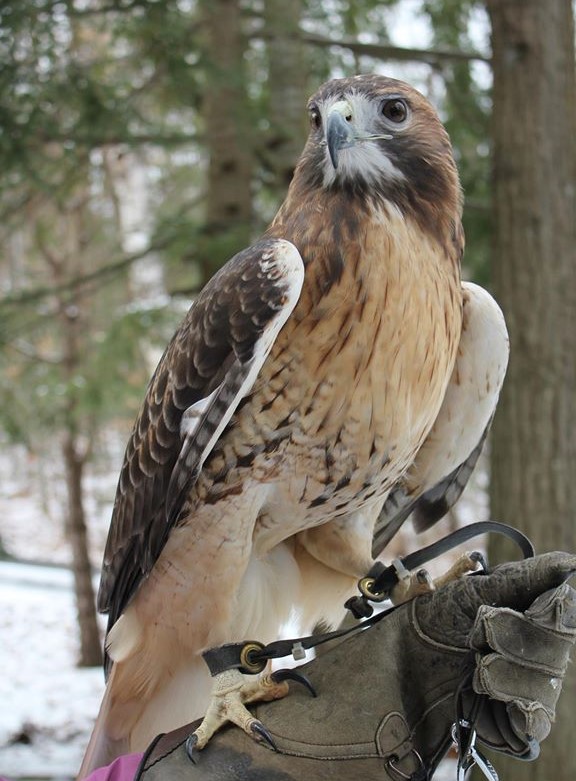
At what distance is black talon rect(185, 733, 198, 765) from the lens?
2.40 metres

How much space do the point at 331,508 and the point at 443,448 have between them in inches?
22.8

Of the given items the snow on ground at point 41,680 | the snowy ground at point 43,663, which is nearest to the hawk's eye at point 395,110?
the snowy ground at point 43,663

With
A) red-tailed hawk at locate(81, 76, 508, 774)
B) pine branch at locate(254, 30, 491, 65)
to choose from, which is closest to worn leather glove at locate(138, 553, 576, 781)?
red-tailed hawk at locate(81, 76, 508, 774)

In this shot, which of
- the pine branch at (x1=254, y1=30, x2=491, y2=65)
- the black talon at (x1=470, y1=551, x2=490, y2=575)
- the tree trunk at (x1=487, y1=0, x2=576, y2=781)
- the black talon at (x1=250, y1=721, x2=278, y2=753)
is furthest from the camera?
the pine branch at (x1=254, y1=30, x2=491, y2=65)

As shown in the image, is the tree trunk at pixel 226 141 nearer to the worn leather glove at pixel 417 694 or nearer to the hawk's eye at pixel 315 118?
the hawk's eye at pixel 315 118

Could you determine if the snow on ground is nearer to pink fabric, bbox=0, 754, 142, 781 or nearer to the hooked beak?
pink fabric, bbox=0, 754, 142, 781

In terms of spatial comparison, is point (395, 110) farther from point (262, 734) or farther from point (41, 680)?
point (41, 680)

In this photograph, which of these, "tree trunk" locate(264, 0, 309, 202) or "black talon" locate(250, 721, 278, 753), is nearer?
"black talon" locate(250, 721, 278, 753)

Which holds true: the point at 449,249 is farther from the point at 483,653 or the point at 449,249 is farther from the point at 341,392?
the point at 483,653

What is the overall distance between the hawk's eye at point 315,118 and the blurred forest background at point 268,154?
3055 mm

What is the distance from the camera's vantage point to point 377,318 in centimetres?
249

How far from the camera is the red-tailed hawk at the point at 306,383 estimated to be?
98.0 inches

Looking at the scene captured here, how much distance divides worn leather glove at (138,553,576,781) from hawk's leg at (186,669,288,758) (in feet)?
0.09

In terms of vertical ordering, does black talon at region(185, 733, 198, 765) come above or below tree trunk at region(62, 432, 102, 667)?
above
